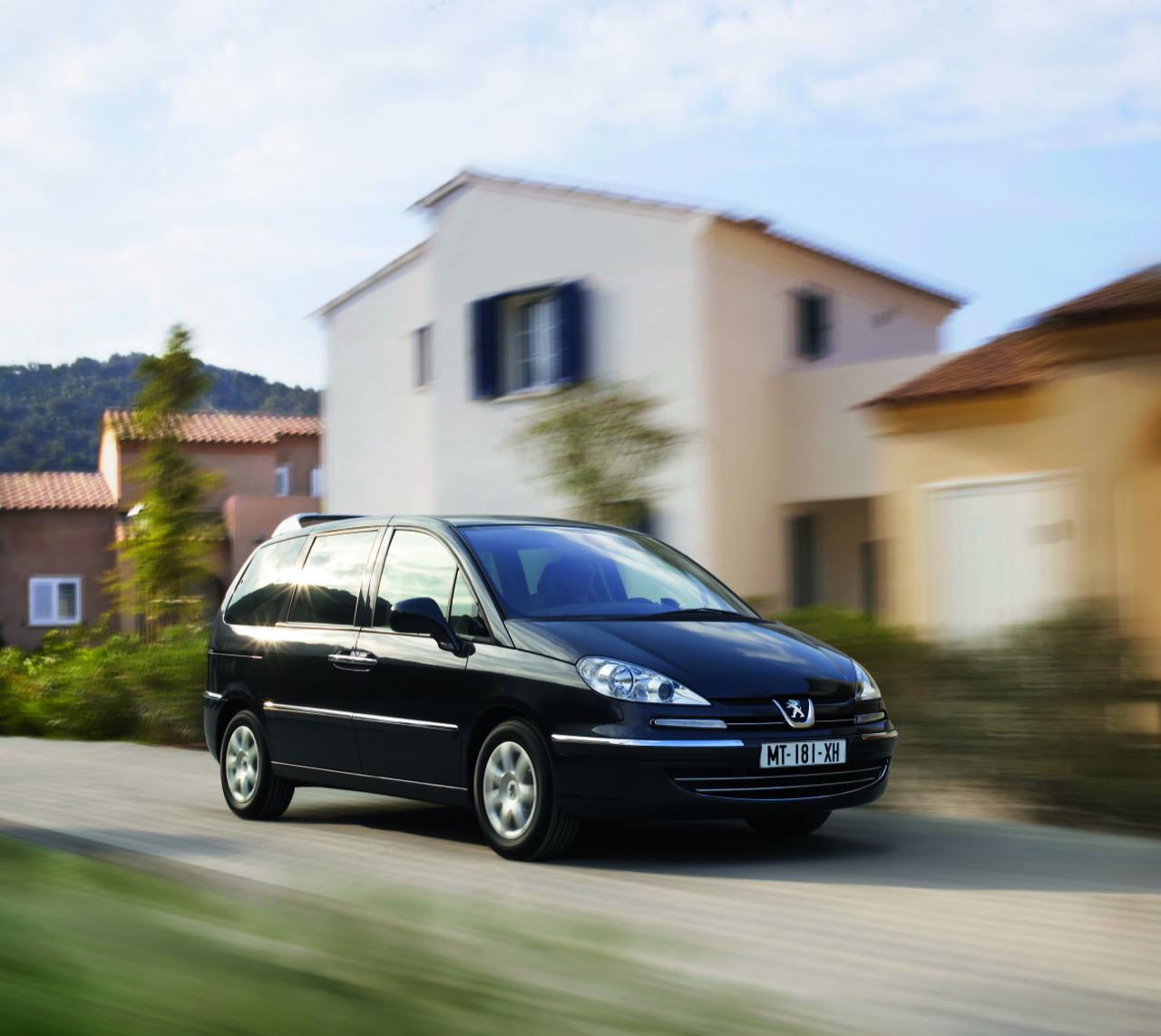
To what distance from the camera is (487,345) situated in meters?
21.6

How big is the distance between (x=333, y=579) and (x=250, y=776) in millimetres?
1424

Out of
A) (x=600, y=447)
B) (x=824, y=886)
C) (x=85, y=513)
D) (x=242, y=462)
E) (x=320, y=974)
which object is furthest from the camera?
(x=85, y=513)

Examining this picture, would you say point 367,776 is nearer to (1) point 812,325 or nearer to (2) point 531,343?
(2) point 531,343

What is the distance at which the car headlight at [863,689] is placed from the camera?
7315 mm

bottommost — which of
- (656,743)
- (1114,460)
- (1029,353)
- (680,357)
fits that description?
(656,743)

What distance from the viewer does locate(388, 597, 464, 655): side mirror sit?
7.55 meters

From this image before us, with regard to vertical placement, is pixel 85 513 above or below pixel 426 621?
above

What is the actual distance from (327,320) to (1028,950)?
22.2m

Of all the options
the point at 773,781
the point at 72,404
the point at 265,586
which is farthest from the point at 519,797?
the point at 72,404

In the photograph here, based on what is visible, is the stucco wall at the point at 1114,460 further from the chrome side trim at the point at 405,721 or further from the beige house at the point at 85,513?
the beige house at the point at 85,513

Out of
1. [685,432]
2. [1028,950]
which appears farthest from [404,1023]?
[685,432]

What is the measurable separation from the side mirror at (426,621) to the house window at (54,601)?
4454 cm

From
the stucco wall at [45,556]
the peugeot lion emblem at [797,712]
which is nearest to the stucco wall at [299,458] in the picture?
the stucco wall at [45,556]

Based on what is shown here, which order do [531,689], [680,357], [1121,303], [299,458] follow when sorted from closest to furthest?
[531,689] → [1121,303] → [680,357] → [299,458]
